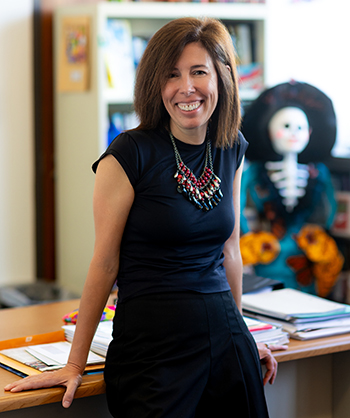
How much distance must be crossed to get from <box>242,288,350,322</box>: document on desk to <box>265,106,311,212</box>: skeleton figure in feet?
5.67

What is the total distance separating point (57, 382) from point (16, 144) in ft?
9.93

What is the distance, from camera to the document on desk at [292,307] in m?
1.69

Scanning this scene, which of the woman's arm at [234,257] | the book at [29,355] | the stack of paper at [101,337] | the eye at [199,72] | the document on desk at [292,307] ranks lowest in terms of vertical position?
the book at [29,355]

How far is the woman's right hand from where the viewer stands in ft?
4.21

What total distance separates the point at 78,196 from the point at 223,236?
2.68m

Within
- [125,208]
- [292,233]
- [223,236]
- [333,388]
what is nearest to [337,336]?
[333,388]

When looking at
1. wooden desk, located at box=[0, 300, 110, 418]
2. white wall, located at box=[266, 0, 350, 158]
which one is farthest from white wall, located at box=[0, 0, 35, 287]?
wooden desk, located at box=[0, 300, 110, 418]

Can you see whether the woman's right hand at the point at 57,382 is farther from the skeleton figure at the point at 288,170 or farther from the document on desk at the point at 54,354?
the skeleton figure at the point at 288,170

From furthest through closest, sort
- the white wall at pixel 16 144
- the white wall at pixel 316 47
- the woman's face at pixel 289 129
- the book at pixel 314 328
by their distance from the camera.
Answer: the white wall at pixel 316 47
the white wall at pixel 16 144
the woman's face at pixel 289 129
the book at pixel 314 328

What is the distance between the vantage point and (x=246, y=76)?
3902 millimetres

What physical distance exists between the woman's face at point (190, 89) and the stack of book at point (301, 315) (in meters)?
0.65

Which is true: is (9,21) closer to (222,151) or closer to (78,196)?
(78,196)

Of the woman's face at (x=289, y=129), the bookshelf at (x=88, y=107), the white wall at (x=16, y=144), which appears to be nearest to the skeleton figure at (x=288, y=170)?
the woman's face at (x=289, y=129)

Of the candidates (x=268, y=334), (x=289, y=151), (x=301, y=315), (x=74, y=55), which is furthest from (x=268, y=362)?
(x=74, y=55)
